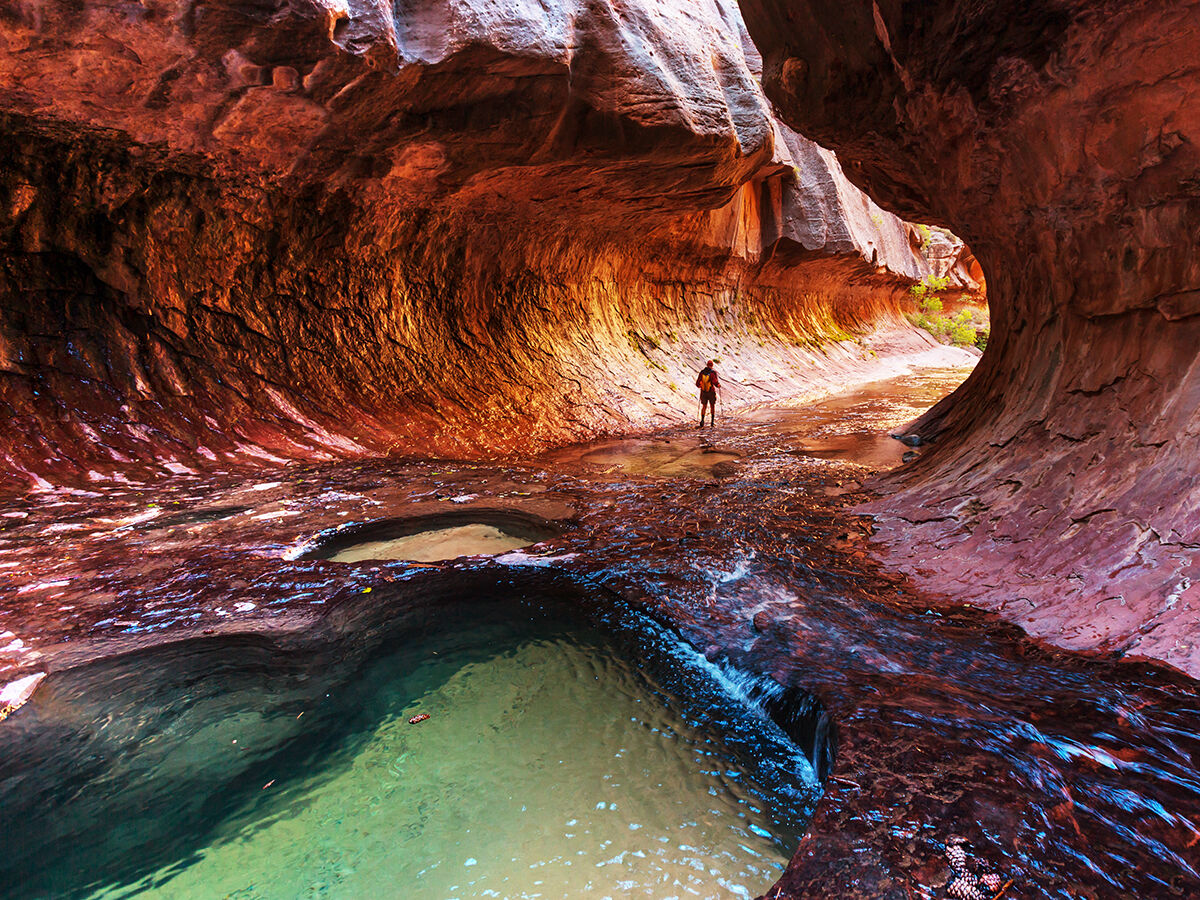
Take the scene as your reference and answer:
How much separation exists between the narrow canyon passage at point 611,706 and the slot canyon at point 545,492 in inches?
0.8

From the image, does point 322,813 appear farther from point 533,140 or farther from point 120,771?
point 533,140

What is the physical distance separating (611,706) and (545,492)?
4.00 meters

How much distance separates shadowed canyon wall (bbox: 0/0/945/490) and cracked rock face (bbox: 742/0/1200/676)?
2849 mm

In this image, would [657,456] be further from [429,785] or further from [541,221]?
[429,785]

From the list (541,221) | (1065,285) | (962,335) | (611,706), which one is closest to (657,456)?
(541,221)

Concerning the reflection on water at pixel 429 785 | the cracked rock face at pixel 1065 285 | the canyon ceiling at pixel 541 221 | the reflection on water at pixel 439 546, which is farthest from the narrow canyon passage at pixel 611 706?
the canyon ceiling at pixel 541 221

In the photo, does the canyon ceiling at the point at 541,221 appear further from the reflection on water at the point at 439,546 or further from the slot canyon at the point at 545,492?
the reflection on water at the point at 439,546

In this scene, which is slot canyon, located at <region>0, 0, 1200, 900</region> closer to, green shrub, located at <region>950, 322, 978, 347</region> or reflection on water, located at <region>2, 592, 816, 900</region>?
reflection on water, located at <region>2, 592, 816, 900</region>

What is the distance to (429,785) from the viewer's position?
2.64m

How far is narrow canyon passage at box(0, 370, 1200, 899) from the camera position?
205 centimetres

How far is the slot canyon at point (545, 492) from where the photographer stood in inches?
91.4

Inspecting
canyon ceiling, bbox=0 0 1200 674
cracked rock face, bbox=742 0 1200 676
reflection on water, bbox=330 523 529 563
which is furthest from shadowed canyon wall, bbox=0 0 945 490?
reflection on water, bbox=330 523 529 563

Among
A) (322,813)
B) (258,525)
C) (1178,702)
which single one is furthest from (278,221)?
(1178,702)

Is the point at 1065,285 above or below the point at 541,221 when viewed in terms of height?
below
